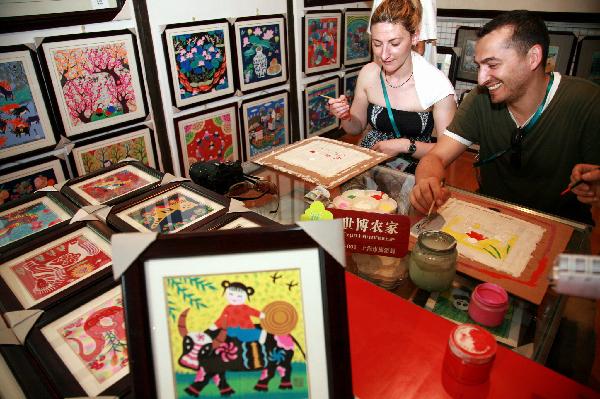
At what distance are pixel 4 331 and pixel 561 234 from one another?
69.9 inches

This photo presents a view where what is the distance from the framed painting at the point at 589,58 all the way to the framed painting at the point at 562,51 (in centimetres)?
7

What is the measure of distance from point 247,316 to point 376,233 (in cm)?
63

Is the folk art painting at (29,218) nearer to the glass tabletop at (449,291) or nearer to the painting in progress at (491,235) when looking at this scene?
the glass tabletop at (449,291)

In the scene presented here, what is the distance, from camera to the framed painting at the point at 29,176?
231 cm

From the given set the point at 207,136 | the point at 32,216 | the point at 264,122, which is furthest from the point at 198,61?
the point at 32,216

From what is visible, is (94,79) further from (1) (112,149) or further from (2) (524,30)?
(2) (524,30)

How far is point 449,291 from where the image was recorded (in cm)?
123

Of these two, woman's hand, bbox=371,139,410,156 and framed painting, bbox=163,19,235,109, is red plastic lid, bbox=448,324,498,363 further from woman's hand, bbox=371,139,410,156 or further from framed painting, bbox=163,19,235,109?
framed painting, bbox=163,19,235,109

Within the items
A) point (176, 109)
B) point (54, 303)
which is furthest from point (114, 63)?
point (54, 303)

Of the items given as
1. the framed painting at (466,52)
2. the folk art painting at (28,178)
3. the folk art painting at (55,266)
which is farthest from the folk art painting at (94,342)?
the framed painting at (466,52)

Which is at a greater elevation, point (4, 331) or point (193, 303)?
point (193, 303)

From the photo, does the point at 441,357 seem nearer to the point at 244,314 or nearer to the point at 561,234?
the point at 244,314

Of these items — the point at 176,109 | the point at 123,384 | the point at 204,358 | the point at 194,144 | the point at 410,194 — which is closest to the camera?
the point at 204,358

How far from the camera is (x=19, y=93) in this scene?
7.28 ft
